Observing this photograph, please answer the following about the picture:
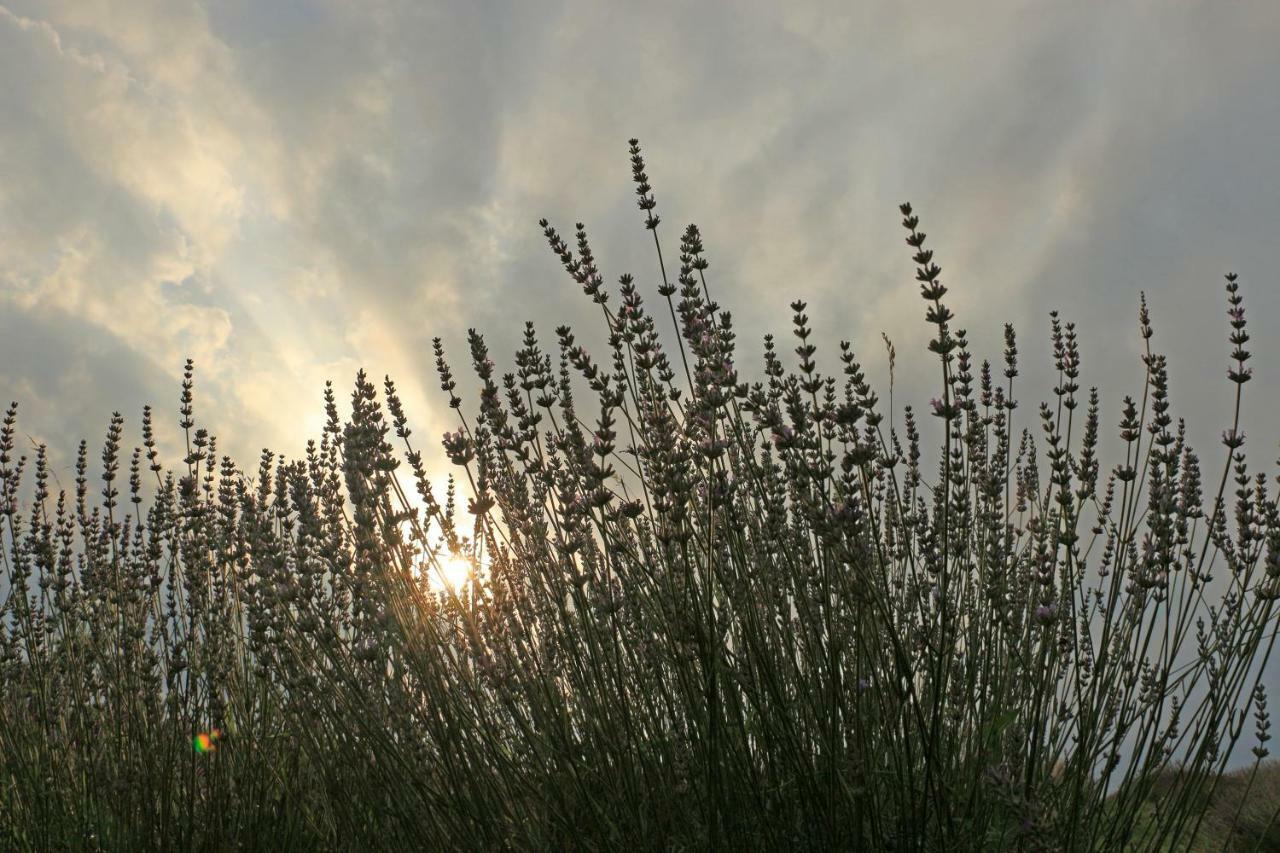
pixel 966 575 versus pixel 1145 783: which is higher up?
pixel 966 575

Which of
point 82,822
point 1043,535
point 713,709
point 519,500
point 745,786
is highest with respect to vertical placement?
point 519,500

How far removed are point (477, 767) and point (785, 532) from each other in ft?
3.98

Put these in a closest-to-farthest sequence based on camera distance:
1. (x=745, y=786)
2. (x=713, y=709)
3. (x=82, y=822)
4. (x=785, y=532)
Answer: (x=713, y=709) < (x=745, y=786) < (x=785, y=532) < (x=82, y=822)

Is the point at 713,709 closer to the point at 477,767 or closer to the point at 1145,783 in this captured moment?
the point at 477,767

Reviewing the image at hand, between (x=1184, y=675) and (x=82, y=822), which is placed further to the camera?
(x=82, y=822)

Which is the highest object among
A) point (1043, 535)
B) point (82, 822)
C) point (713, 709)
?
point (1043, 535)

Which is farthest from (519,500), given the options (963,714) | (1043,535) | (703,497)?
(1043,535)

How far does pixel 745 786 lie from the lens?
1.89m

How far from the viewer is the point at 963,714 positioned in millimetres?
2557

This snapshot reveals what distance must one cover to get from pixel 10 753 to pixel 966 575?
3649mm

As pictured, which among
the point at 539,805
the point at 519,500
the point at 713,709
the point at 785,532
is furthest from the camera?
the point at 785,532

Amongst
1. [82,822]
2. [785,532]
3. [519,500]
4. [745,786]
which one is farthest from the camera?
[82,822]

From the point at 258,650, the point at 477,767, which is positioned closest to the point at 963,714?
the point at 477,767

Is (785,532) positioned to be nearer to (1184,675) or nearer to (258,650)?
(1184,675)
